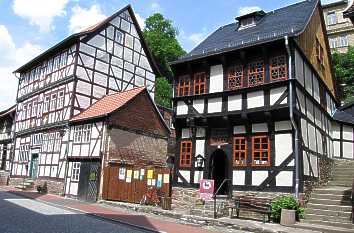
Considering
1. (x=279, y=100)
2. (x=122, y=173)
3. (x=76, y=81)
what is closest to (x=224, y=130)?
(x=279, y=100)

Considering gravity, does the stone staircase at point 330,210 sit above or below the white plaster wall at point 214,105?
below

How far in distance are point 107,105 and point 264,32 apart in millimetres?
11738

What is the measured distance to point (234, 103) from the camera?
1673cm

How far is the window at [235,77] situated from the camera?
17031 millimetres

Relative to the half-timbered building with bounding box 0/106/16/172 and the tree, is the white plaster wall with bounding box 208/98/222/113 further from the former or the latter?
the half-timbered building with bounding box 0/106/16/172

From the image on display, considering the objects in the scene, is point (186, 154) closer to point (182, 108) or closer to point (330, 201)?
point (182, 108)

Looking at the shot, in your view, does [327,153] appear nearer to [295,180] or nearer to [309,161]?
[309,161]

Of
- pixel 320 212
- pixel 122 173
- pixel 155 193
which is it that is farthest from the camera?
pixel 122 173

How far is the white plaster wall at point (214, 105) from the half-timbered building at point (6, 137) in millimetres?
23839

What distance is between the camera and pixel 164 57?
135 ft

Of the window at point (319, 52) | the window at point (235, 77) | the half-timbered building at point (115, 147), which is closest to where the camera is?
the window at point (235, 77)

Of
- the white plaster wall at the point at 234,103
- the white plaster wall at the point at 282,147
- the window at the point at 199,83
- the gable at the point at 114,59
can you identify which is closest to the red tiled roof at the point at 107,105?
the gable at the point at 114,59

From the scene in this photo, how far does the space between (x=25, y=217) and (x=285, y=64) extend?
12.0 m

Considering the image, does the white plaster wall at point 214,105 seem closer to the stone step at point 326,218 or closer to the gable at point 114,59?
the stone step at point 326,218
